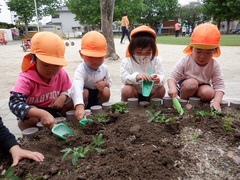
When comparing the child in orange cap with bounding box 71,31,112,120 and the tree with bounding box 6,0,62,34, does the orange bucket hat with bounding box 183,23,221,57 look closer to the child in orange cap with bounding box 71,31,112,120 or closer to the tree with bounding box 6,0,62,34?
the child in orange cap with bounding box 71,31,112,120

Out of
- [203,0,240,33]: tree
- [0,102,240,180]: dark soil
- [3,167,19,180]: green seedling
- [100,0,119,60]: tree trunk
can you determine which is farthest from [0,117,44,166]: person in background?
[203,0,240,33]: tree

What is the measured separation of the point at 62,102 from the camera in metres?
2.08

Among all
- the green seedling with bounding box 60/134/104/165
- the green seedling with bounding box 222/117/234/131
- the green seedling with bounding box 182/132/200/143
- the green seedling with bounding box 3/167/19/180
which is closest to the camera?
the green seedling with bounding box 3/167/19/180

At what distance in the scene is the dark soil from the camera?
1141 millimetres

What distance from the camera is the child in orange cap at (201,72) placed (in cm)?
204

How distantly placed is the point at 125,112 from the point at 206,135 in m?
0.69

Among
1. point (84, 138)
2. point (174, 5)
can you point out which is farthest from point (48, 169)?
point (174, 5)

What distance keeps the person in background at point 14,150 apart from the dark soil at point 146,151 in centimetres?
3

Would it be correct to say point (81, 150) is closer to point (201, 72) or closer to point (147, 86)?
point (147, 86)

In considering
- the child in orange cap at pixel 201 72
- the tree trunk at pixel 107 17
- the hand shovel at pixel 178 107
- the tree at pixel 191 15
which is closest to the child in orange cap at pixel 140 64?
the child in orange cap at pixel 201 72

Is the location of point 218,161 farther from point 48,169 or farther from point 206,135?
point 48,169

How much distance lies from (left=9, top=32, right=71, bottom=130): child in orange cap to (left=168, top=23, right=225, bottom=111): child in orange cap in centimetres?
96

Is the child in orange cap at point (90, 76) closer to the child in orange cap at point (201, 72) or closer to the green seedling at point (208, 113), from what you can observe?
the child in orange cap at point (201, 72)

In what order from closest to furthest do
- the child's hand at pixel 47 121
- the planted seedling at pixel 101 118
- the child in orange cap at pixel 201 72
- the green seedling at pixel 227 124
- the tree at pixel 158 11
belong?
1. the green seedling at pixel 227 124
2. the child's hand at pixel 47 121
3. the planted seedling at pixel 101 118
4. the child in orange cap at pixel 201 72
5. the tree at pixel 158 11
